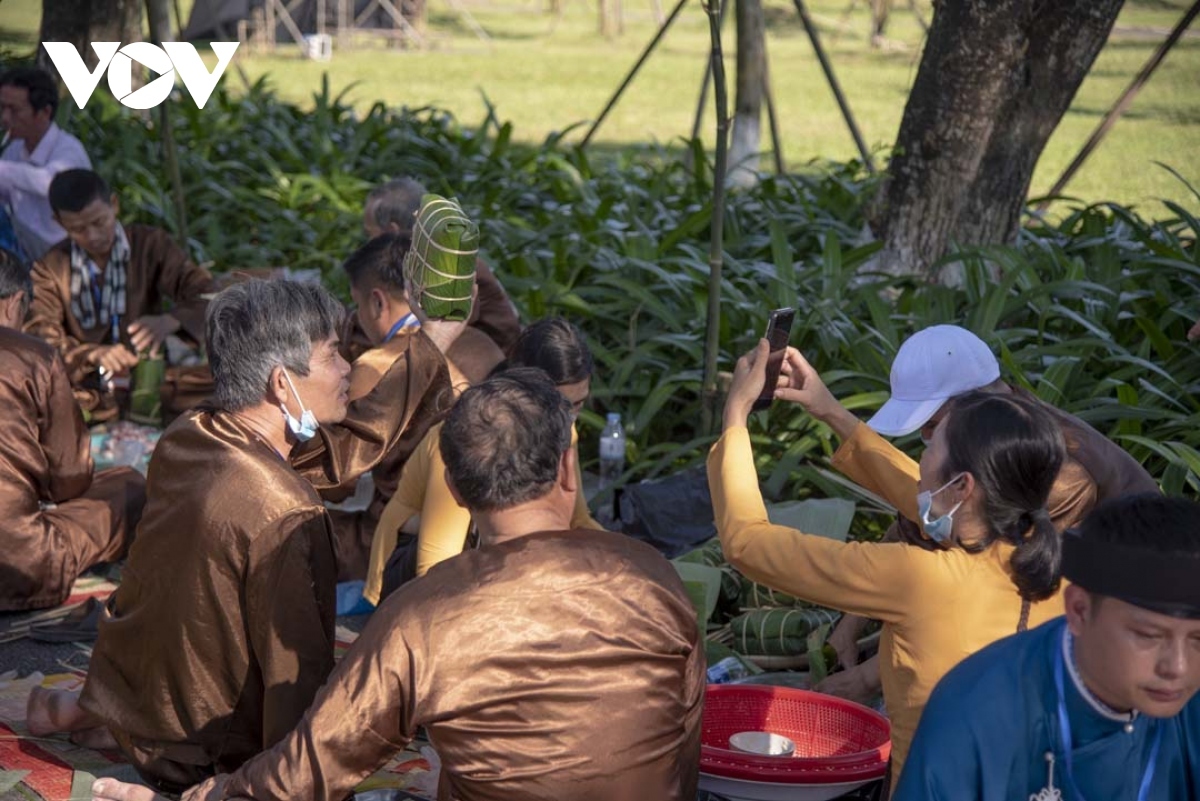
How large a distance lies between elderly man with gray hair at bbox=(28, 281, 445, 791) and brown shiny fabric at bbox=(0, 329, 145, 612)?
146 centimetres

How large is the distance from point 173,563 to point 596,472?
2.92 m

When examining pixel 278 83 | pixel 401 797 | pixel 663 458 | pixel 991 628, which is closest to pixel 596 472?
pixel 663 458

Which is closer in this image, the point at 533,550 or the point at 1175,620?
the point at 1175,620

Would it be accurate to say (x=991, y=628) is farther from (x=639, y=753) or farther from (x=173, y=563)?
(x=173, y=563)

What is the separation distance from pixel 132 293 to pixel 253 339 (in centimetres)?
378

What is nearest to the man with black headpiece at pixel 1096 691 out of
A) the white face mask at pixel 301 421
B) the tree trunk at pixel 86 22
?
the white face mask at pixel 301 421

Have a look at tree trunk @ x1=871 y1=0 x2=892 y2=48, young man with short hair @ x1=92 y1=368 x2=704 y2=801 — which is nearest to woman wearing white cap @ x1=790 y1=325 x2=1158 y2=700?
young man with short hair @ x1=92 y1=368 x2=704 y2=801

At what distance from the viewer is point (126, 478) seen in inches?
215

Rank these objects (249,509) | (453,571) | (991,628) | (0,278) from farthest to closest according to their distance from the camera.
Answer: (0,278), (249,509), (991,628), (453,571)

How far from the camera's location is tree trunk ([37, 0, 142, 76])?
35.2 ft

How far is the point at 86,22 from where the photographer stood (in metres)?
10.8

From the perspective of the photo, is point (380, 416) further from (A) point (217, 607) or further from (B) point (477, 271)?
(B) point (477, 271)

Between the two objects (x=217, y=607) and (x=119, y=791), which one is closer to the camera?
(x=119, y=791)

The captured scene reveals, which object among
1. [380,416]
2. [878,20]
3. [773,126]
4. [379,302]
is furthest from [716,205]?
[878,20]
